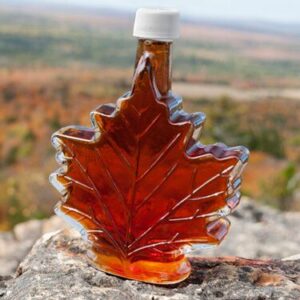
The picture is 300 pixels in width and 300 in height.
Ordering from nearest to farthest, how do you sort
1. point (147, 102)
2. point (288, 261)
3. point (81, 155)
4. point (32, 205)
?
point (147, 102), point (81, 155), point (288, 261), point (32, 205)

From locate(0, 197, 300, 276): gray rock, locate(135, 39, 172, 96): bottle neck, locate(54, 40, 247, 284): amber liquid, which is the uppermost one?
locate(135, 39, 172, 96): bottle neck

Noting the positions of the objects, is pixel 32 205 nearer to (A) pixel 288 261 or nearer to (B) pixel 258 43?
(A) pixel 288 261

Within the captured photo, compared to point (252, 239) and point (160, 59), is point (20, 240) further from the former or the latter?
point (160, 59)

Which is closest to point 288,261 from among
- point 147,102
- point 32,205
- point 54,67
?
point 147,102

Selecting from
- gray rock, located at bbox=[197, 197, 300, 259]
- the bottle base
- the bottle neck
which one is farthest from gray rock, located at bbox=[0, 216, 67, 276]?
the bottle neck

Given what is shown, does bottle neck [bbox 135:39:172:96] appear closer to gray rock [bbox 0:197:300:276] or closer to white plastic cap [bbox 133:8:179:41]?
white plastic cap [bbox 133:8:179:41]

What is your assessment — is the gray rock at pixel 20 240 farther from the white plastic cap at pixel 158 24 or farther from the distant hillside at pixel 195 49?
the distant hillside at pixel 195 49
